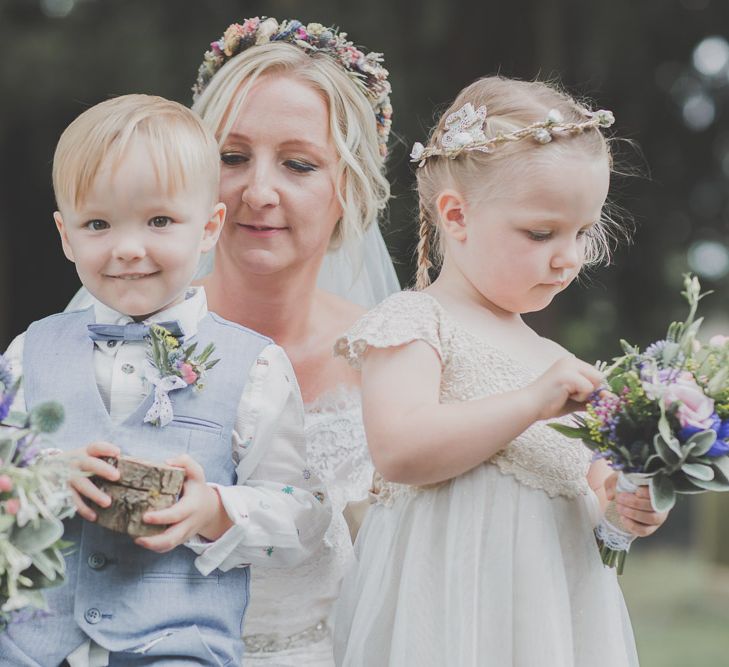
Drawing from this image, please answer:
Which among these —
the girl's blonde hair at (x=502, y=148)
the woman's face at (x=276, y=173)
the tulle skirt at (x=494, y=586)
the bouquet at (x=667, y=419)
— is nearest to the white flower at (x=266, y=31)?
the woman's face at (x=276, y=173)

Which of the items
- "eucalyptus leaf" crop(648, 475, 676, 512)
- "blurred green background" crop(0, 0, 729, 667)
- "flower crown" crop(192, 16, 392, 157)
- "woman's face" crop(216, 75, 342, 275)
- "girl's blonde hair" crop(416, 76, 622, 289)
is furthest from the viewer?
"blurred green background" crop(0, 0, 729, 667)

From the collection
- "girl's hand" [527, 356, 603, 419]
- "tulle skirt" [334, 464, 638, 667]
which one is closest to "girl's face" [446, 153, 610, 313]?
"girl's hand" [527, 356, 603, 419]

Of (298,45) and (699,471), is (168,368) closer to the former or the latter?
(699,471)

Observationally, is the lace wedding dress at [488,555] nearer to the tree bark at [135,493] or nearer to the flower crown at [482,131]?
the flower crown at [482,131]

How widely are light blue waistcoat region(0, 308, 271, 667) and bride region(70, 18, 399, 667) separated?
2.20 feet

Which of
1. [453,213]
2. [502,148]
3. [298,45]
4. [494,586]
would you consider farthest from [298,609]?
[298,45]

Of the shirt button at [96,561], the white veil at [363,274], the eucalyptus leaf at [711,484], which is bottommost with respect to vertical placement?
the white veil at [363,274]

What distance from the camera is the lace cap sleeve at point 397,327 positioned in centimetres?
309

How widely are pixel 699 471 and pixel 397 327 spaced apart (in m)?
0.84

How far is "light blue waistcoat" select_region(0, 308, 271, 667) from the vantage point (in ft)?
9.30

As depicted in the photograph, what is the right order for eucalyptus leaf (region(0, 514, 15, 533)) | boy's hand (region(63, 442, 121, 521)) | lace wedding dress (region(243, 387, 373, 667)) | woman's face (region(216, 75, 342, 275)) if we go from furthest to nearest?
woman's face (region(216, 75, 342, 275)) < lace wedding dress (region(243, 387, 373, 667)) < boy's hand (region(63, 442, 121, 521)) < eucalyptus leaf (region(0, 514, 15, 533))

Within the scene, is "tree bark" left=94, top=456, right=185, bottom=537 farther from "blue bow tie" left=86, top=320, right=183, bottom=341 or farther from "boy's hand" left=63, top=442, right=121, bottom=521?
"blue bow tie" left=86, top=320, right=183, bottom=341

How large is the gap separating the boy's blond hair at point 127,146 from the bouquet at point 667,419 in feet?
3.77

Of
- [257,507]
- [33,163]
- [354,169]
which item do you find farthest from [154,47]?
[257,507]
